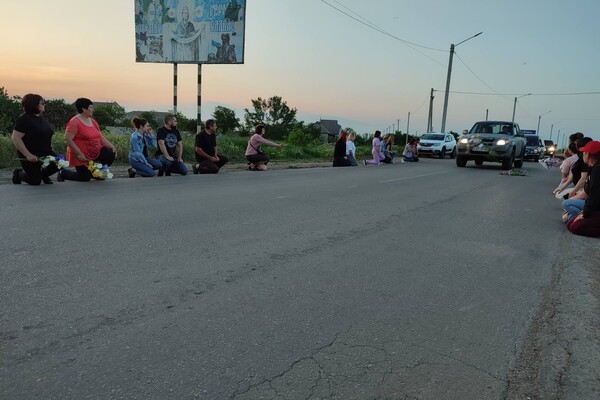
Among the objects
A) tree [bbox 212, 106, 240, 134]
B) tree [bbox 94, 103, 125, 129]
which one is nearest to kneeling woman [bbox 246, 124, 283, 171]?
tree [bbox 94, 103, 125, 129]

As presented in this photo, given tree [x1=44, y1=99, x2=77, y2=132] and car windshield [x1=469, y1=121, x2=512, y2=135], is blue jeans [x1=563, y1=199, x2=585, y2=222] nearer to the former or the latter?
car windshield [x1=469, y1=121, x2=512, y2=135]

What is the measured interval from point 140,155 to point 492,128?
49.0 feet

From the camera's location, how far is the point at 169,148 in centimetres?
1248

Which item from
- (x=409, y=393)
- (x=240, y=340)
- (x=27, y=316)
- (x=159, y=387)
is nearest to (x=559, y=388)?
(x=409, y=393)

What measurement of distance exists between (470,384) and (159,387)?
1.56 m

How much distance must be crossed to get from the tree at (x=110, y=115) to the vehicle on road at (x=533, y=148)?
2806 inches

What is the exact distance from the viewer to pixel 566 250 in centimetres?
567

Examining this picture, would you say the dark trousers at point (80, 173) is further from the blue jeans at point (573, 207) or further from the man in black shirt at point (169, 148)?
the blue jeans at point (573, 207)

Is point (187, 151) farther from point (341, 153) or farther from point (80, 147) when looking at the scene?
point (80, 147)

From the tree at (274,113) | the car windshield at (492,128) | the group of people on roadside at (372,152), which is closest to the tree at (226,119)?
the tree at (274,113)

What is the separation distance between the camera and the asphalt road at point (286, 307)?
2.42 m

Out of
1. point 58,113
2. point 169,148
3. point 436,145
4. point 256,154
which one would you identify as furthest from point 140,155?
point 58,113

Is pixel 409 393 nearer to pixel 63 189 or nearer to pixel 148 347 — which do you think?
pixel 148 347

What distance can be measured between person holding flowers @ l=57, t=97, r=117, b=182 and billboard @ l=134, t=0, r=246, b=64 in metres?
15.1
